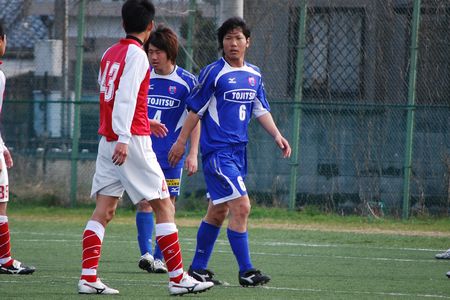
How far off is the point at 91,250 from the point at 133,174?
594 millimetres

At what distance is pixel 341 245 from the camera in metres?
11.7

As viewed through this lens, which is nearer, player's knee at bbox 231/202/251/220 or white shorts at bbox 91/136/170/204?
white shorts at bbox 91/136/170/204

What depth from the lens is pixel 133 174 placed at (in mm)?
6883

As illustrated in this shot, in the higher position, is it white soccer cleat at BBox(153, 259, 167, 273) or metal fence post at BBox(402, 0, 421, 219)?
metal fence post at BBox(402, 0, 421, 219)

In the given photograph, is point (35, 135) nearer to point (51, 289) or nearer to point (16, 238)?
point (16, 238)

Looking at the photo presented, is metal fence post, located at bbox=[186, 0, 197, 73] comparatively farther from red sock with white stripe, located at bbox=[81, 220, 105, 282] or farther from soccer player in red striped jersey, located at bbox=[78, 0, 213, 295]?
red sock with white stripe, located at bbox=[81, 220, 105, 282]

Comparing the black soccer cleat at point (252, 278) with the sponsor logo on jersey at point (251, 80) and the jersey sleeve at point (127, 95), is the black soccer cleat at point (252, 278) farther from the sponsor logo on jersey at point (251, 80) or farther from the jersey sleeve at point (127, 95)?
the jersey sleeve at point (127, 95)

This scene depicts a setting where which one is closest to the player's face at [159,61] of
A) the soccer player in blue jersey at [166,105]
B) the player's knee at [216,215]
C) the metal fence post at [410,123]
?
the soccer player in blue jersey at [166,105]

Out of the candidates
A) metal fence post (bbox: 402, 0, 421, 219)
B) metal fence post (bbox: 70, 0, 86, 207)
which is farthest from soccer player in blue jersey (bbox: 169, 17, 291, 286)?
metal fence post (bbox: 70, 0, 86, 207)

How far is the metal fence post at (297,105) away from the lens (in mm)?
15164

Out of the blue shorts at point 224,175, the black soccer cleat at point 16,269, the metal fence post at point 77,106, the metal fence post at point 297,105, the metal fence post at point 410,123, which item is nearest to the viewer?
the blue shorts at point 224,175

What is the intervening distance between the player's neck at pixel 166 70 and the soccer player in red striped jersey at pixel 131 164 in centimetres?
206

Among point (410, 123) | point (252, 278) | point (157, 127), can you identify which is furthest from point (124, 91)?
point (410, 123)

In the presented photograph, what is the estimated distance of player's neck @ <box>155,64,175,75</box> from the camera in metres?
9.13
